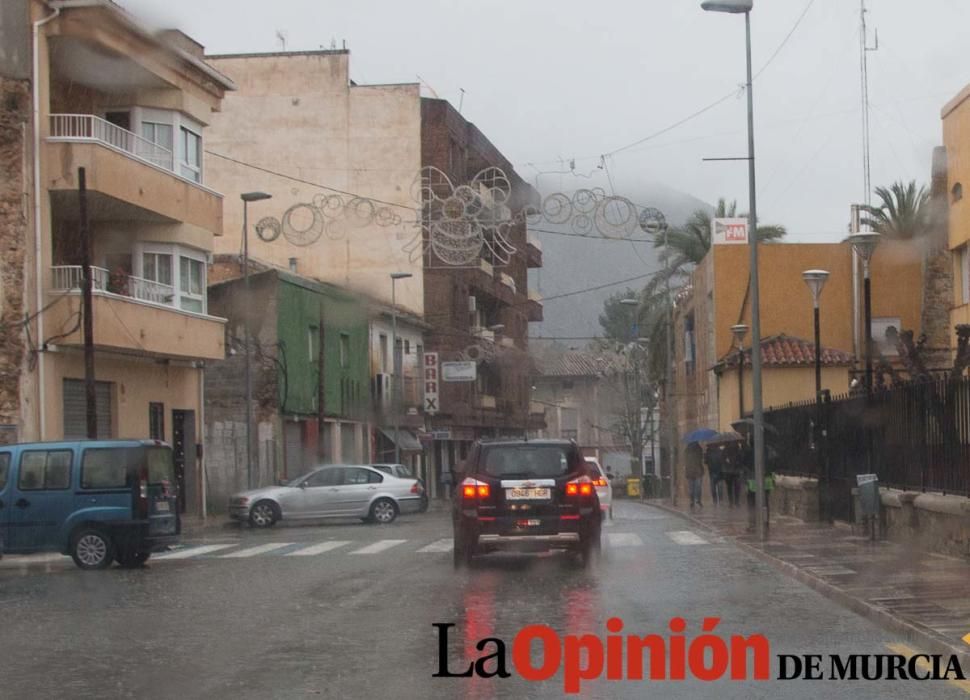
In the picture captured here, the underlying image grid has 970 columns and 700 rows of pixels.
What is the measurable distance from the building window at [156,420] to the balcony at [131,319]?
61.5 inches

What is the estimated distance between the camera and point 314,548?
2498cm

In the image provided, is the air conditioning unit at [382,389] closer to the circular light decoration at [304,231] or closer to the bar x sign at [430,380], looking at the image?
the bar x sign at [430,380]

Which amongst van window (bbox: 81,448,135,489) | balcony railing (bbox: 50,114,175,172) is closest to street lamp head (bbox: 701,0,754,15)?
van window (bbox: 81,448,135,489)

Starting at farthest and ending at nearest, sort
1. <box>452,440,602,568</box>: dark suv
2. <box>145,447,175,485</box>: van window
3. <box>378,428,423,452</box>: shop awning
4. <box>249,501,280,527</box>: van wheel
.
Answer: <box>378,428,423,452</box>: shop awning, <box>249,501,280,527</box>: van wheel, <box>145,447,175,485</box>: van window, <box>452,440,602,568</box>: dark suv

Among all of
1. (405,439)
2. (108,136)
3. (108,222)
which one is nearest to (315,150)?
(405,439)

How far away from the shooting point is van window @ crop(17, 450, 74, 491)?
20.9m

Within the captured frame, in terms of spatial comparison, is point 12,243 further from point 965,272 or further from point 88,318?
point 965,272

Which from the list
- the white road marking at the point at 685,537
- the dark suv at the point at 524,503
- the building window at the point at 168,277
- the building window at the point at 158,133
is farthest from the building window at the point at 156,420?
the dark suv at the point at 524,503

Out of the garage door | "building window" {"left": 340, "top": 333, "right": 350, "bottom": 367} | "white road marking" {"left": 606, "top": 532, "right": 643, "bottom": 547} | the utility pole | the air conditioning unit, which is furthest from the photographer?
the air conditioning unit

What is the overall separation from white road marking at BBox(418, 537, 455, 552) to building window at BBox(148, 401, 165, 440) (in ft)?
41.3

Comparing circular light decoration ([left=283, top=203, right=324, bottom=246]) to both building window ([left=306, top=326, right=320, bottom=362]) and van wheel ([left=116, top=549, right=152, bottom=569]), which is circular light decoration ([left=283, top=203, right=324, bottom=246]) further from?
building window ([left=306, top=326, right=320, bottom=362])

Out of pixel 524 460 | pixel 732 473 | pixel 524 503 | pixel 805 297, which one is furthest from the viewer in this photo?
pixel 805 297

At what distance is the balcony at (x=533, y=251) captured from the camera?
7869 cm

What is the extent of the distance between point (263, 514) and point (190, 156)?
9.49 m
